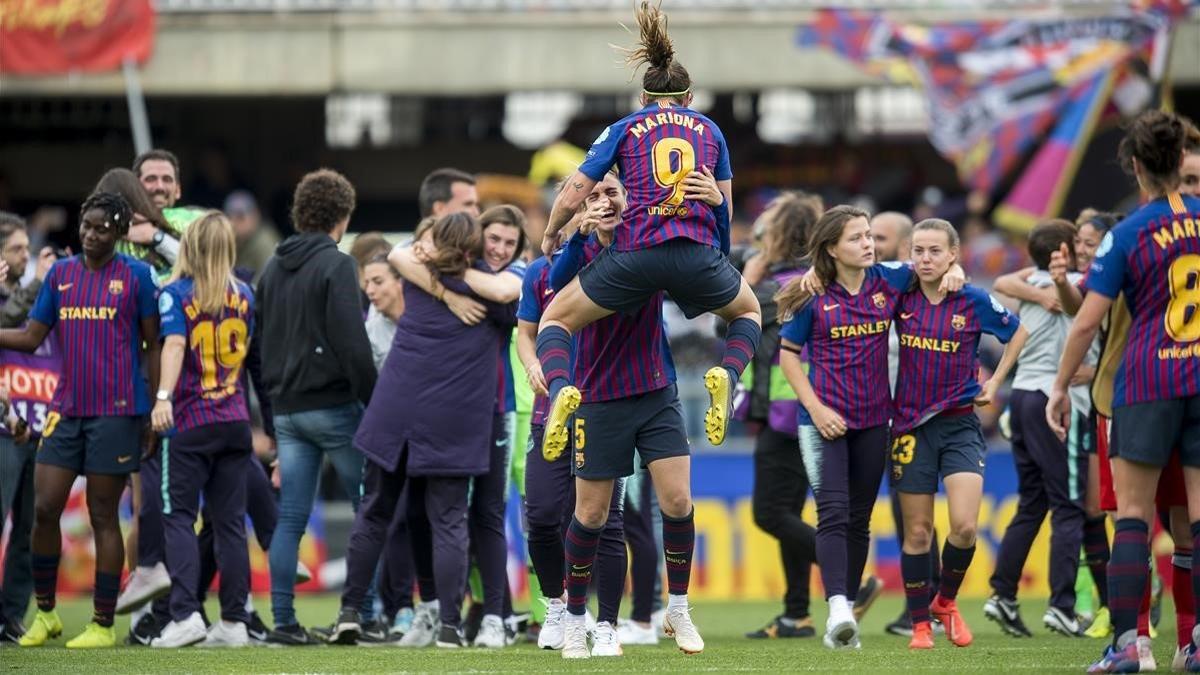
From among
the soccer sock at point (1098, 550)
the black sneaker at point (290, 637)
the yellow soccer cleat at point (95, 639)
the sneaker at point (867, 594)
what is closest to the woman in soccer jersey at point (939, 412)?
the sneaker at point (867, 594)

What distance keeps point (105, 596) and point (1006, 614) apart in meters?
4.64

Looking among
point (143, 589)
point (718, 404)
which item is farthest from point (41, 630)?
point (718, 404)

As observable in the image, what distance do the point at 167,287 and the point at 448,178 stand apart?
1922 millimetres

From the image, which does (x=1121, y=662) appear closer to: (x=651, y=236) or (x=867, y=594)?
(x=651, y=236)

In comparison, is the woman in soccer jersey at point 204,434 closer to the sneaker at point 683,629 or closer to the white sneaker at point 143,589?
the white sneaker at point 143,589

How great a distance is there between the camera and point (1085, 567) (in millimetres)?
10078

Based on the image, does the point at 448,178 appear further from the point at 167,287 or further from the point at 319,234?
the point at 167,287

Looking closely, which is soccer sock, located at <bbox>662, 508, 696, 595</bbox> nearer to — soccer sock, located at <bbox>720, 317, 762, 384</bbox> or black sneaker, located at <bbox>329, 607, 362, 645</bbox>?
soccer sock, located at <bbox>720, 317, 762, 384</bbox>

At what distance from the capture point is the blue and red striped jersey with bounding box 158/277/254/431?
29.1ft

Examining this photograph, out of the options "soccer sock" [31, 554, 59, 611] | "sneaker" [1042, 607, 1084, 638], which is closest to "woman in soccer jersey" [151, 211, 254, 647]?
"soccer sock" [31, 554, 59, 611]

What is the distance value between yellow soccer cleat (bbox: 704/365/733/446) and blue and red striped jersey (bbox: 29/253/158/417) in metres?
3.21

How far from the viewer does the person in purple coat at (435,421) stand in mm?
8750

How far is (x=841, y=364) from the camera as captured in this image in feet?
28.1

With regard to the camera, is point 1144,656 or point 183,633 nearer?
point 1144,656
